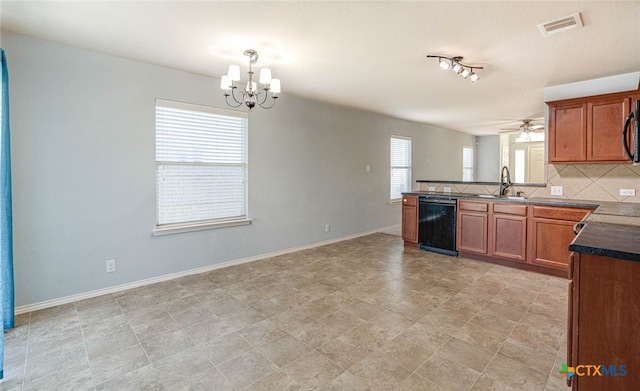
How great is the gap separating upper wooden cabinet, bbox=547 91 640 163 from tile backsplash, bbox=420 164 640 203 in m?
0.32

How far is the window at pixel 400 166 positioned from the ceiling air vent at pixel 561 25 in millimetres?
4102

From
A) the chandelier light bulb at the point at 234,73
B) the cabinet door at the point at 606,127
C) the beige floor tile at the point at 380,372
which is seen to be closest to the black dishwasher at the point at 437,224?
the cabinet door at the point at 606,127

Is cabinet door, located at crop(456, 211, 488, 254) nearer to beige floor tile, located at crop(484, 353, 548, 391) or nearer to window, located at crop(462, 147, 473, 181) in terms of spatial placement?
beige floor tile, located at crop(484, 353, 548, 391)

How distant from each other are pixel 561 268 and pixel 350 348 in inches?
114

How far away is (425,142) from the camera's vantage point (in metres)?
7.52

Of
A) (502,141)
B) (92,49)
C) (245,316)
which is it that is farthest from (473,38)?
(502,141)

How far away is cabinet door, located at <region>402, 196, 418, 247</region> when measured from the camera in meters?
4.92

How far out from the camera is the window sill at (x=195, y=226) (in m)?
3.46

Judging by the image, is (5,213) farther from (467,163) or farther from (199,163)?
(467,163)

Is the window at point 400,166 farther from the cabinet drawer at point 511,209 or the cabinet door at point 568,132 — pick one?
the cabinet door at point 568,132

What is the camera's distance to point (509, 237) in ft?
12.8

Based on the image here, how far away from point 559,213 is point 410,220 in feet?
6.46

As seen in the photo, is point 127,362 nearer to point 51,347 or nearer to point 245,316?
point 51,347

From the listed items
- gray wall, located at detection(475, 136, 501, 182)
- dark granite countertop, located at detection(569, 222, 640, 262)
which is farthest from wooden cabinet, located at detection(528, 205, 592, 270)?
gray wall, located at detection(475, 136, 501, 182)
